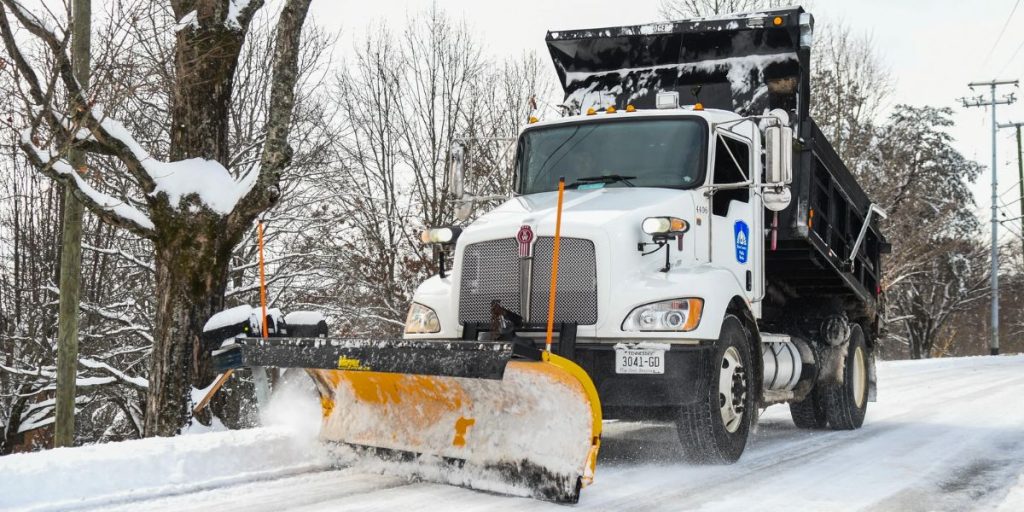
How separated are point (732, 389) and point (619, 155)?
76.1 inches

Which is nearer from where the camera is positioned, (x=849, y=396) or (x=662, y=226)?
(x=662, y=226)

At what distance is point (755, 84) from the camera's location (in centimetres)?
810

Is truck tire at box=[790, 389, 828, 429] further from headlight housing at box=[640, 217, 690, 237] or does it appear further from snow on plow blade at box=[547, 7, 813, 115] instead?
headlight housing at box=[640, 217, 690, 237]

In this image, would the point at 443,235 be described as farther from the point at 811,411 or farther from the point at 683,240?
the point at 811,411

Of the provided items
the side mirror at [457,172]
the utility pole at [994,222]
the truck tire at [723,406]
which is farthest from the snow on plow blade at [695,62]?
the utility pole at [994,222]

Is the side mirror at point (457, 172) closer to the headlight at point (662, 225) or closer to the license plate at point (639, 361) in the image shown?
the headlight at point (662, 225)

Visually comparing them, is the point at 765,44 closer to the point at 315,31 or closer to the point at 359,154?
the point at 315,31

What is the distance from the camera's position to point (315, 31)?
19.5 m

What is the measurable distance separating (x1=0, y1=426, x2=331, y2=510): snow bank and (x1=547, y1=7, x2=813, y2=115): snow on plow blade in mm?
4352

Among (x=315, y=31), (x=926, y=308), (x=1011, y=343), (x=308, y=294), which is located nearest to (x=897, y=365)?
(x=308, y=294)

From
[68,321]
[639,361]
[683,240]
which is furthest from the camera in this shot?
[68,321]

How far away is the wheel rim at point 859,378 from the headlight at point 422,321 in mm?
4998

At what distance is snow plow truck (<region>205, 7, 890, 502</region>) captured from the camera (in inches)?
201

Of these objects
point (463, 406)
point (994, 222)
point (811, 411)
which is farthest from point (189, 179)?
point (994, 222)
